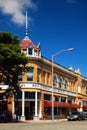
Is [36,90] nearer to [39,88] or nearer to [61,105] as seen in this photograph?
[39,88]

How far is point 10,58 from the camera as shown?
140 feet

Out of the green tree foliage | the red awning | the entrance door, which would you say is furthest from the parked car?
the green tree foliage

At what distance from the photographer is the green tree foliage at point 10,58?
139 ft

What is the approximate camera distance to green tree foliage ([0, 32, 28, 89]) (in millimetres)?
42469

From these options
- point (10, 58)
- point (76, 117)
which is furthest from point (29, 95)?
point (10, 58)

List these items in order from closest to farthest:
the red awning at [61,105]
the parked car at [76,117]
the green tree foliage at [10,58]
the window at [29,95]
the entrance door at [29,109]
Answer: the green tree foliage at [10,58] → the parked car at [76,117] → the window at [29,95] → the entrance door at [29,109] → the red awning at [61,105]

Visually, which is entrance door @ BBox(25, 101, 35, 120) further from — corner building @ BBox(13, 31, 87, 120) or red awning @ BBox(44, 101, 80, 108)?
red awning @ BBox(44, 101, 80, 108)

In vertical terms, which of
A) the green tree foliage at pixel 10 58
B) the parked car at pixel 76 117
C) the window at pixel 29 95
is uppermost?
the green tree foliage at pixel 10 58

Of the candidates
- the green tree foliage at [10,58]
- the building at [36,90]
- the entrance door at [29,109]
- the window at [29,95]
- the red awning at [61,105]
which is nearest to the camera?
the green tree foliage at [10,58]

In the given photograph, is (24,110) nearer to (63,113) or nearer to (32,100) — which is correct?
(32,100)

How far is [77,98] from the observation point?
269ft

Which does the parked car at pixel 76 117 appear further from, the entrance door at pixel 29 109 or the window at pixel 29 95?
the window at pixel 29 95

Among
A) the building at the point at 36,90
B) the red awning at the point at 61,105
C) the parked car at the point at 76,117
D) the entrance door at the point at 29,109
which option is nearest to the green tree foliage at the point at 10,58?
the building at the point at 36,90

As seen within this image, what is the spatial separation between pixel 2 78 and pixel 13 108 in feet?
38.9
